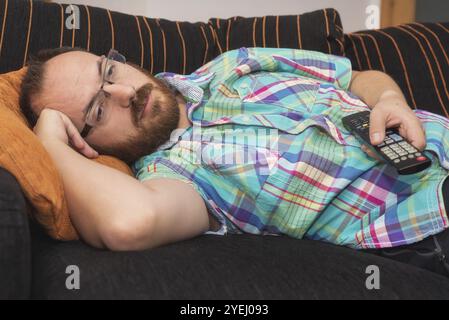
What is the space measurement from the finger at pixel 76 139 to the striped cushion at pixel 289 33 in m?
0.57

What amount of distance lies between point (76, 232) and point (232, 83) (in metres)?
0.50

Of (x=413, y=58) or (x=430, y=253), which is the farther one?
(x=413, y=58)

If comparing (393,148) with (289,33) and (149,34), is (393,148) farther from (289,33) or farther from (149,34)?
(149,34)

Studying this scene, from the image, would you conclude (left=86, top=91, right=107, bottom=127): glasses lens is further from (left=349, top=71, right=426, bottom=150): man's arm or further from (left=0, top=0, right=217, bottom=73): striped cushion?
(left=349, top=71, right=426, bottom=150): man's arm

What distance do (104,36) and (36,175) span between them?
650 mm

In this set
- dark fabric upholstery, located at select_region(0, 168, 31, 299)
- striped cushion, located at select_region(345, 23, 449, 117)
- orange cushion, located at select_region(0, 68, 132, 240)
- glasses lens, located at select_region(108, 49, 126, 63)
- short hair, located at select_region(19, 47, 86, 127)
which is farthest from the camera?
striped cushion, located at select_region(345, 23, 449, 117)

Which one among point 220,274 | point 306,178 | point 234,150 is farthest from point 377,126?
point 220,274

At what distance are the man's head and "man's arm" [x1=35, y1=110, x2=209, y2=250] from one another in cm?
15

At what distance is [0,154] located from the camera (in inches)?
28.0

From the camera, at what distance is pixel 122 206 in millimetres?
732

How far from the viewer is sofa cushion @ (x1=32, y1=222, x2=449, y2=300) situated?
609 millimetres

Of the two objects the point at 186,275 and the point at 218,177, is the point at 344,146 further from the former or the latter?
the point at 186,275

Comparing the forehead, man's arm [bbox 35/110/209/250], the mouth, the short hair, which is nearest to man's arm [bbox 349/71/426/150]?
man's arm [bbox 35/110/209/250]

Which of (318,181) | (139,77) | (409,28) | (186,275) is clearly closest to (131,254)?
(186,275)
